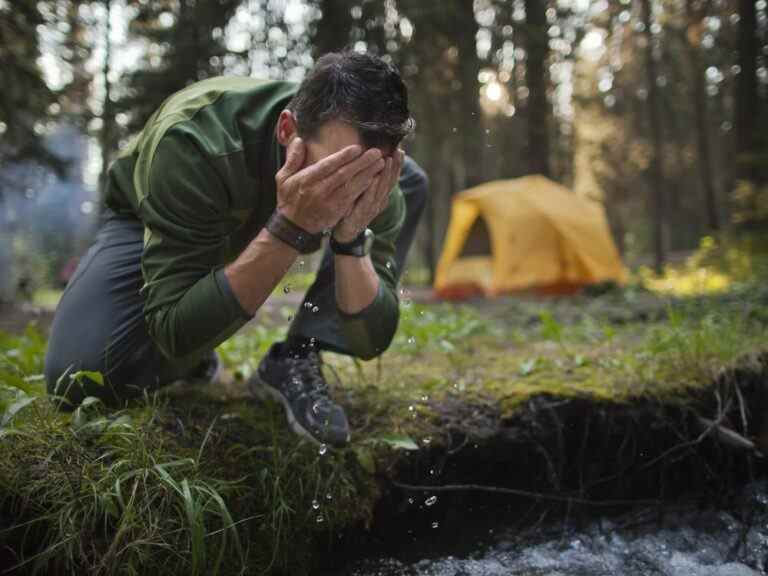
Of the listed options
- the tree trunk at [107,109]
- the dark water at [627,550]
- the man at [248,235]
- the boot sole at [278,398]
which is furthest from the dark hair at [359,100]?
the tree trunk at [107,109]

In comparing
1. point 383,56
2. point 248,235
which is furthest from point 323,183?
point 383,56

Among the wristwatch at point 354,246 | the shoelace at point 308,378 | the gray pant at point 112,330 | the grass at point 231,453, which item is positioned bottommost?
the grass at point 231,453

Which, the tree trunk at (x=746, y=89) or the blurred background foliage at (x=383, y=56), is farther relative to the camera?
the tree trunk at (x=746, y=89)

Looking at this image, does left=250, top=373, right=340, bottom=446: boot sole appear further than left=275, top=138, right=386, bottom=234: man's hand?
Yes

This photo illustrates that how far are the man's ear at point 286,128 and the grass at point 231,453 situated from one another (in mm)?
882

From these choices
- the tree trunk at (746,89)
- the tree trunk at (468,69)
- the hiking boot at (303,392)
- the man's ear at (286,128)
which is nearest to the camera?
the man's ear at (286,128)

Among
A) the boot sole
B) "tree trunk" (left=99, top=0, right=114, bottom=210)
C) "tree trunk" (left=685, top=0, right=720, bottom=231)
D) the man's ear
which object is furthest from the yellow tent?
the man's ear

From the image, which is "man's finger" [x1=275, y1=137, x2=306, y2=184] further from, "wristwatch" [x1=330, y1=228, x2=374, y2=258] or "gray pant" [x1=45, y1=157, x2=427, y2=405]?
"gray pant" [x1=45, y1=157, x2=427, y2=405]

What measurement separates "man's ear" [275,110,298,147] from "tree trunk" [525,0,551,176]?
6.62m

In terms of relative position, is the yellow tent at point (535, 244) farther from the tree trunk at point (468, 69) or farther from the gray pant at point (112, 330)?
the gray pant at point (112, 330)

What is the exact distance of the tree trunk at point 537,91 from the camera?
7738 millimetres

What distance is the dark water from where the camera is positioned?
71.4 inches

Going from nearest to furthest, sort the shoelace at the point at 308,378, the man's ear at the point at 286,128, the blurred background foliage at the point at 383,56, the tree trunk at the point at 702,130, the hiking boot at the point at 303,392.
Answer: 1. the man's ear at the point at 286,128
2. the hiking boot at the point at 303,392
3. the shoelace at the point at 308,378
4. the blurred background foliage at the point at 383,56
5. the tree trunk at the point at 702,130

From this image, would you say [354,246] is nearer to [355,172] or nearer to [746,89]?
[355,172]
